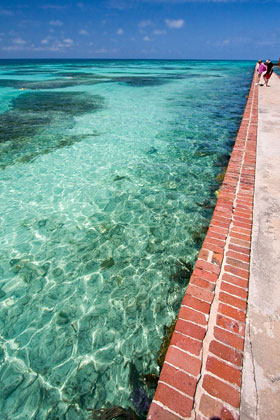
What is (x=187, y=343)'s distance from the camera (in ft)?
7.45

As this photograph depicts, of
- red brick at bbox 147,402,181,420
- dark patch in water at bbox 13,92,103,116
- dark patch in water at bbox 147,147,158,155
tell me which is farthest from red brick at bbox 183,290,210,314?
dark patch in water at bbox 13,92,103,116

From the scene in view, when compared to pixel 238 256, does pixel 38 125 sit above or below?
above

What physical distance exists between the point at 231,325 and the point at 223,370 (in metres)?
0.45

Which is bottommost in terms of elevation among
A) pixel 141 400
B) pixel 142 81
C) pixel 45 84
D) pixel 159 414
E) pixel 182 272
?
pixel 141 400

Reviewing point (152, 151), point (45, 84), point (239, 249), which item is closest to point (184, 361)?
point (239, 249)

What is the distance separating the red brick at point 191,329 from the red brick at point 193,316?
2.1 inches

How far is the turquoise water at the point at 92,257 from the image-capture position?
252cm

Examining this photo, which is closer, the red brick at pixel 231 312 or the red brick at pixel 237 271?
A: the red brick at pixel 231 312

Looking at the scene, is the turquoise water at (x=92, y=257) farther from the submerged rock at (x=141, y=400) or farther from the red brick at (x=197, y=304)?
the red brick at (x=197, y=304)

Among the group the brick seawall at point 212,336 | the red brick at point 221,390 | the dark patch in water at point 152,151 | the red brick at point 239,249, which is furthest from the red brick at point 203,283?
the dark patch in water at point 152,151

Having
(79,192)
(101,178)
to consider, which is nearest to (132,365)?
(79,192)

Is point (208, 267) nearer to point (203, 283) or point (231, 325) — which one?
point (203, 283)

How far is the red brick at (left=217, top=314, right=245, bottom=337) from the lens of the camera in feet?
7.52

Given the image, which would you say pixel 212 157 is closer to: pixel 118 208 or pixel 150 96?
pixel 118 208
